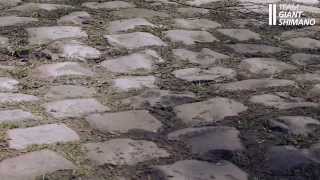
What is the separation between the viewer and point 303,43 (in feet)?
11.7

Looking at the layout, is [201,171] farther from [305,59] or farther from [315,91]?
[305,59]

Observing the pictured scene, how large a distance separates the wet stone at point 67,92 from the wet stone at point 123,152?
45cm

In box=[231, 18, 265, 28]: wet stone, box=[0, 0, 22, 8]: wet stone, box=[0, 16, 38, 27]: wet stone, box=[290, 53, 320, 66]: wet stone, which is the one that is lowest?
box=[290, 53, 320, 66]: wet stone

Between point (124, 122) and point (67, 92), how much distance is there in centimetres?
38

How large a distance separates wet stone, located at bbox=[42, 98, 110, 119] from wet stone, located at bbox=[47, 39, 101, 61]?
0.52m

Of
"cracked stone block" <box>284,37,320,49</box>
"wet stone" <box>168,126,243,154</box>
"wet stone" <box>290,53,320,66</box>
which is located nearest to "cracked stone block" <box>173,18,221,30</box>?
"cracked stone block" <box>284,37,320,49</box>

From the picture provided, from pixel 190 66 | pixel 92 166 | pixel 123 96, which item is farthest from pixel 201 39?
pixel 92 166

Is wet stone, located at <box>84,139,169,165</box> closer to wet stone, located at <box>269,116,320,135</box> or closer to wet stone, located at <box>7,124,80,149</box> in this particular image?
wet stone, located at <box>7,124,80,149</box>

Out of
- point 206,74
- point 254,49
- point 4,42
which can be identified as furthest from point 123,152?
point 254,49

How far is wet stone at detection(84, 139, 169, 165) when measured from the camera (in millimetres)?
2137

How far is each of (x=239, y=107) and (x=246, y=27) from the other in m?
1.27

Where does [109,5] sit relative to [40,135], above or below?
above

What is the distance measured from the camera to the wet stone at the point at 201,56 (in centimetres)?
318

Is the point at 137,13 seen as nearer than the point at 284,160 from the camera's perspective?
No
